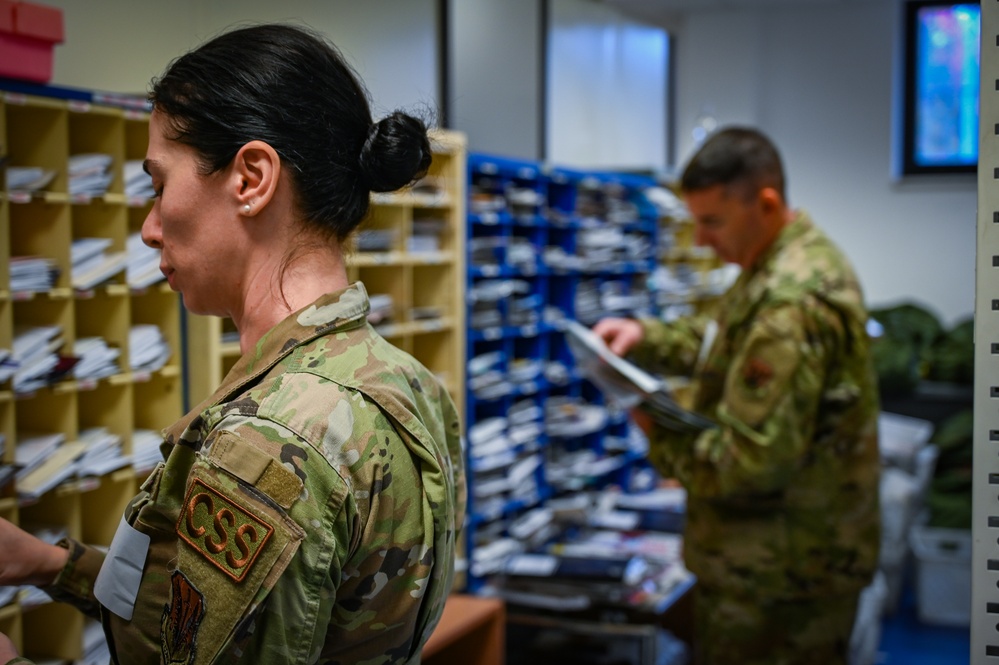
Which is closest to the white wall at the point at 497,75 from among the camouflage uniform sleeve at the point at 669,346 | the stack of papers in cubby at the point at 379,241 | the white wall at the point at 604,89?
the white wall at the point at 604,89

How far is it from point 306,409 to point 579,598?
7.69 feet

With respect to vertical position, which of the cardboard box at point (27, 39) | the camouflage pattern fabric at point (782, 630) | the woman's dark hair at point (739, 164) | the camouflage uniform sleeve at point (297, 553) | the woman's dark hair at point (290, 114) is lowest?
the camouflage pattern fabric at point (782, 630)

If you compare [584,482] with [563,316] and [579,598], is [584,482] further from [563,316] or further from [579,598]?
[579,598]

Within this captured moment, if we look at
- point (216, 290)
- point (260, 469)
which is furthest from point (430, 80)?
point (260, 469)

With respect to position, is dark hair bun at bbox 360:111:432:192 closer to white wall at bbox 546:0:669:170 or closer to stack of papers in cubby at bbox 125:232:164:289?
stack of papers in cubby at bbox 125:232:164:289

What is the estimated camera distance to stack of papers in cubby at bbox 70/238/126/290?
2.03m

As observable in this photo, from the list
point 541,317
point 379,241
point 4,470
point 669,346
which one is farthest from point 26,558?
point 541,317

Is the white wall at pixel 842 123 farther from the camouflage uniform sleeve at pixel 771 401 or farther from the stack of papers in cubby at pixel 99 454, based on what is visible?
the stack of papers in cubby at pixel 99 454

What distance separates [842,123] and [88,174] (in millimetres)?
5214

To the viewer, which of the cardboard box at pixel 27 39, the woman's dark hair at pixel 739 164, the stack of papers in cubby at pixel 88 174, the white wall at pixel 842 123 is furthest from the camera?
the white wall at pixel 842 123

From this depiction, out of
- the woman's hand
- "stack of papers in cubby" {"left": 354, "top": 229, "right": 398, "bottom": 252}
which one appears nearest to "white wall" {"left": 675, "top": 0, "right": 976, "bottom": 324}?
"stack of papers in cubby" {"left": 354, "top": 229, "right": 398, "bottom": 252}

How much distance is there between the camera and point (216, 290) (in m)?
1.09

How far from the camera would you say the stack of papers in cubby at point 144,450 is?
2174 mm

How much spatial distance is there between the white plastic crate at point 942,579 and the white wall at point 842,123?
74.3 inches
